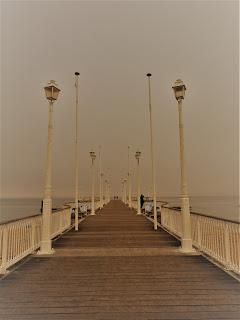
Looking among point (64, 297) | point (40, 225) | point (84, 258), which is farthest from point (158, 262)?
point (40, 225)

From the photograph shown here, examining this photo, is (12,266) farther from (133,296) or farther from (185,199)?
(185,199)

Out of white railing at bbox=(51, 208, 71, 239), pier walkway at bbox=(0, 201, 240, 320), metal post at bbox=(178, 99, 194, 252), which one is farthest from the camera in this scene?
white railing at bbox=(51, 208, 71, 239)

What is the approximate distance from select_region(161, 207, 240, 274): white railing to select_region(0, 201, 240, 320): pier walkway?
38 cm

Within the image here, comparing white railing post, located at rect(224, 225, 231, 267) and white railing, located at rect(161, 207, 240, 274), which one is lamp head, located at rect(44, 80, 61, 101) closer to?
white railing, located at rect(161, 207, 240, 274)

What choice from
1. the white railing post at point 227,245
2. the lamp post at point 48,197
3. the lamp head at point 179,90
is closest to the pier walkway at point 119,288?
the white railing post at point 227,245

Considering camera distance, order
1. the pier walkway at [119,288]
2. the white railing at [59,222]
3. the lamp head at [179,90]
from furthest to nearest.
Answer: the white railing at [59,222]
the lamp head at [179,90]
the pier walkway at [119,288]

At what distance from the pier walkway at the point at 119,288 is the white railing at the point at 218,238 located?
38cm

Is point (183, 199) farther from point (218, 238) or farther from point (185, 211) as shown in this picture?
point (218, 238)

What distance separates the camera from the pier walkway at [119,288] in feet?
13.8

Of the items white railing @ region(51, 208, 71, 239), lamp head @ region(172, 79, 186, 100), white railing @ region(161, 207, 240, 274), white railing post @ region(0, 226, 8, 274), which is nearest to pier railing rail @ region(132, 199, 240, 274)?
white railing @ region(161, 207, 240, 274)

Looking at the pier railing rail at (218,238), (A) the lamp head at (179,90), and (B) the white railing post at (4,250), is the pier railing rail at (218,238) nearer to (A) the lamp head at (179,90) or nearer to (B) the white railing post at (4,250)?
(A) the lamp head at (179,90)

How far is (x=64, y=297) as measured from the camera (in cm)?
482

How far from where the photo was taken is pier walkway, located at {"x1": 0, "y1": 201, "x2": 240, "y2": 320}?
13.8 feet

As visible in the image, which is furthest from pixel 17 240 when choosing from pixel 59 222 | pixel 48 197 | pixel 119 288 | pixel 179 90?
pixel 179 90
